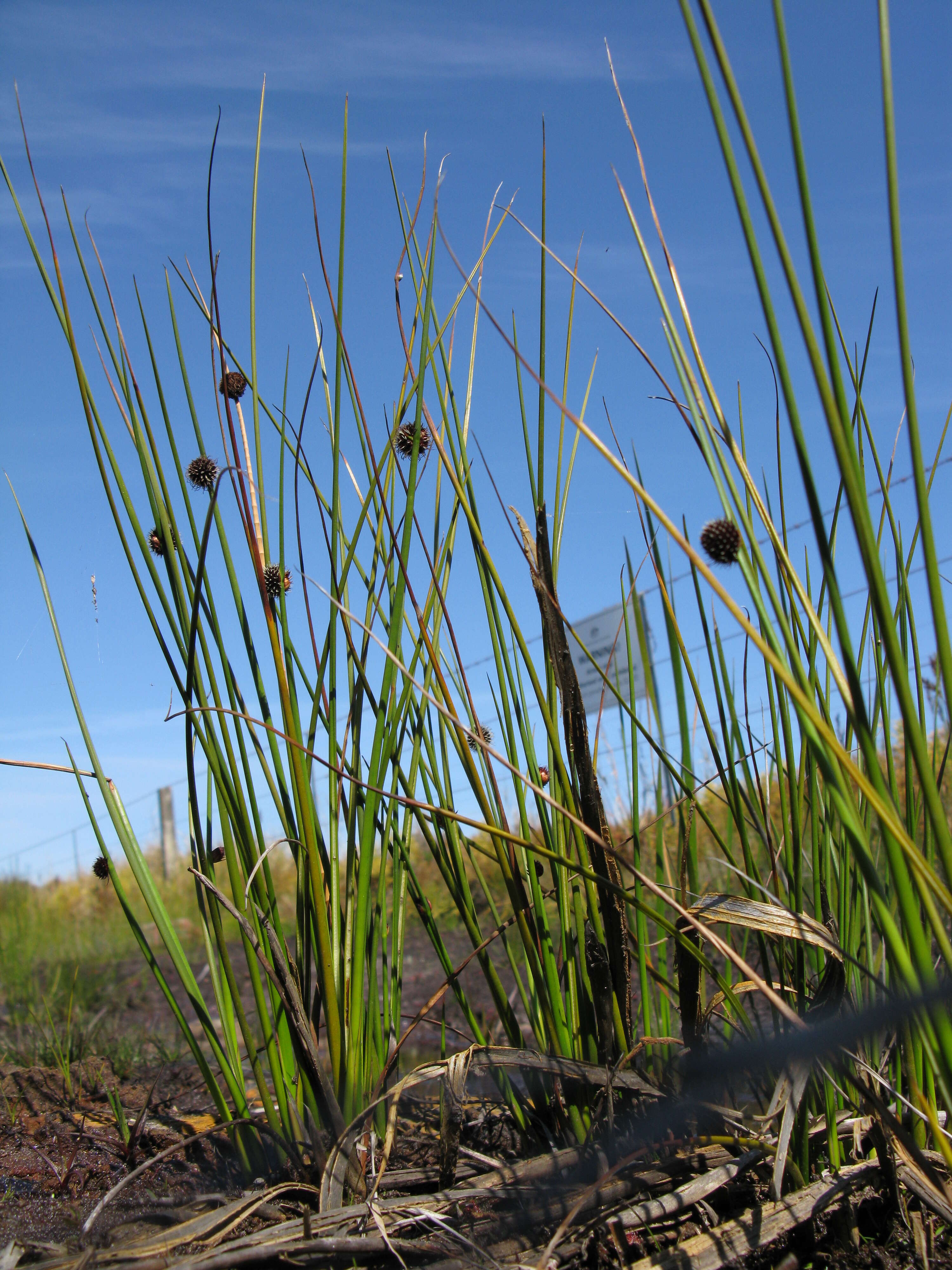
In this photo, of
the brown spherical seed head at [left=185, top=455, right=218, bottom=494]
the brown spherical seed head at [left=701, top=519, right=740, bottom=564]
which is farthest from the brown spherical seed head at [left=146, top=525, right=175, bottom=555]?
the brown spherical seed head at [left=701, top=519, right=740, bottom=564]

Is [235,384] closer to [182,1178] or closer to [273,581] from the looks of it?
[273,581]

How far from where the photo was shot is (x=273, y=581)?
35.9 inches

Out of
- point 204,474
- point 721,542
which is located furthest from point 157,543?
point 721,542

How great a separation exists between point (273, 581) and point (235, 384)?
10.8 inches

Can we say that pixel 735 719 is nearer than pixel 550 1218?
No

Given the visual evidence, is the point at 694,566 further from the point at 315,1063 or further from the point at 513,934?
the point at 513,934

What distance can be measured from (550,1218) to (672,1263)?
0.10 meters

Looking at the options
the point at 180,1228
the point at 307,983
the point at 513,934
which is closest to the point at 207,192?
the point at 307,983

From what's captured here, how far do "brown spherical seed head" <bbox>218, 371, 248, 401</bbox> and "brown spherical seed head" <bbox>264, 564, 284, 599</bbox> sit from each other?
0.21 metres

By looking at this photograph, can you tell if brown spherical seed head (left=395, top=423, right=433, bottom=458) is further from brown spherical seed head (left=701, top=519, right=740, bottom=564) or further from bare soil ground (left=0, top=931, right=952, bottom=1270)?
bare soil ground (left=0, top=931, right=952, bottom=1270)

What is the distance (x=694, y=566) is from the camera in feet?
1.95

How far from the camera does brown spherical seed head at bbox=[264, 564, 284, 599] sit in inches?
34.9

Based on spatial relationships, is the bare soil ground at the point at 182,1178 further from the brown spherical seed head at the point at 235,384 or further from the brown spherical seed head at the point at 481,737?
the brown spherical seed head at the point at 235,384

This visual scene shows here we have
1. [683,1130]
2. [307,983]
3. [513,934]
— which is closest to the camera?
[683,1130]
